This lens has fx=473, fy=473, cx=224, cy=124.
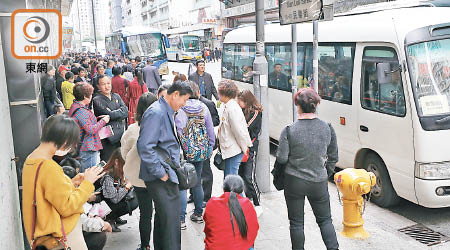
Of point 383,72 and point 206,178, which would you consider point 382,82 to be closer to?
point 383,72

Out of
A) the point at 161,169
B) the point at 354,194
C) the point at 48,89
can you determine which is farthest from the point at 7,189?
the point at 48,89

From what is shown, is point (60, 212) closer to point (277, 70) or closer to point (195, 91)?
point (195, 91)

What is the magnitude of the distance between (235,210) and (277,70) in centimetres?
662

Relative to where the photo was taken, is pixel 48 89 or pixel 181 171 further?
pixel 48 89

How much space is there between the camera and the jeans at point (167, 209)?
426 cm

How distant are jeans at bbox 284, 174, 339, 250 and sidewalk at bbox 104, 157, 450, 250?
0.80m

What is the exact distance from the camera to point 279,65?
10094mm

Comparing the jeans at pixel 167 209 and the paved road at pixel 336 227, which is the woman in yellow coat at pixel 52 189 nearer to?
the jeans at pixel 167 209

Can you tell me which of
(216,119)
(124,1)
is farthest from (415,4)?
Answer: (124,1)

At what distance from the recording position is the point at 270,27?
10.8m

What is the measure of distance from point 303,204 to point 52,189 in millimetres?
2363

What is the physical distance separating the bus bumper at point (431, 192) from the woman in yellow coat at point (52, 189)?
412 cm

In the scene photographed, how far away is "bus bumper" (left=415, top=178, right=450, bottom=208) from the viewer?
5707mm

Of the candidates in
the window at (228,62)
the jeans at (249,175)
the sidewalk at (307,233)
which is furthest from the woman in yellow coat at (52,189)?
the window at (228,62)
